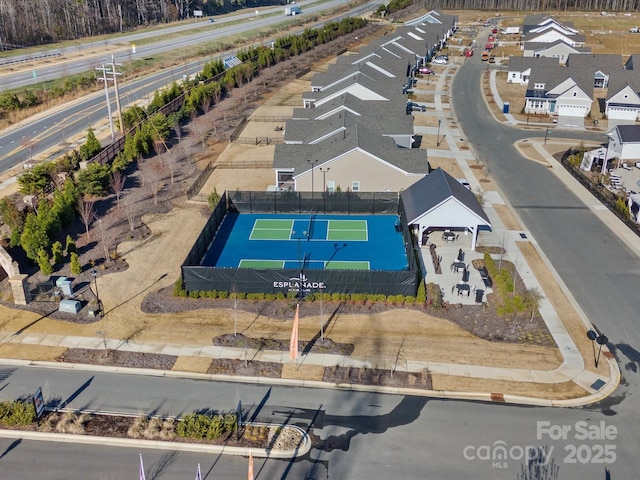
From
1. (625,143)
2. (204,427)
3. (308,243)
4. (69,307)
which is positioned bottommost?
(204,427)

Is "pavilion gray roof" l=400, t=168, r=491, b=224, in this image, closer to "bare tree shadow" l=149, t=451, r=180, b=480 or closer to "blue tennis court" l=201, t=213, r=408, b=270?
"blue tennis court" l=201, t=213, r=408, b=270

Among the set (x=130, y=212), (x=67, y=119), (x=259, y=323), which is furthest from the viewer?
(x=67, y=119)

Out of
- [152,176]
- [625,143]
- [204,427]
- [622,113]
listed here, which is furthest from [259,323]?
[622,113]

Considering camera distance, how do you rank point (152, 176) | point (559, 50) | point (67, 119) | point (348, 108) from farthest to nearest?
point (559, 50) < point (67, 119) < point (348, 108) < point (152, 176)

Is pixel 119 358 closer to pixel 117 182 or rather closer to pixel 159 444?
pixel 159 444

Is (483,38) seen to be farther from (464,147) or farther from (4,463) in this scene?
(4,463)

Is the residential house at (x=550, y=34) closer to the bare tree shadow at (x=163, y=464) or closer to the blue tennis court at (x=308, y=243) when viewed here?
the blue tennis court at (x=308, y=243)
